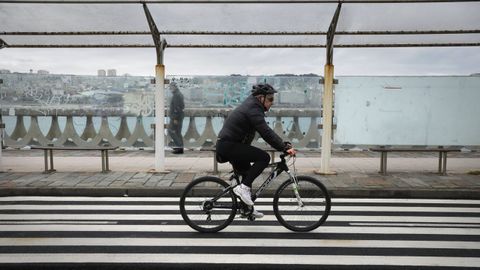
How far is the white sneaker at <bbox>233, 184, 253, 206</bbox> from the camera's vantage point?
5156 mm

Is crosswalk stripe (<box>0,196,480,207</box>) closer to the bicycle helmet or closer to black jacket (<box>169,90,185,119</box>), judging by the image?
the bicycle helmet

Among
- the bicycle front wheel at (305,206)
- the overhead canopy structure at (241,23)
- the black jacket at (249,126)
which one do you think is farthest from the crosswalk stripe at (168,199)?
the overhead canopy structure at (241,23)

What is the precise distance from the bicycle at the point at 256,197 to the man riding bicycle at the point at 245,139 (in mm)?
162

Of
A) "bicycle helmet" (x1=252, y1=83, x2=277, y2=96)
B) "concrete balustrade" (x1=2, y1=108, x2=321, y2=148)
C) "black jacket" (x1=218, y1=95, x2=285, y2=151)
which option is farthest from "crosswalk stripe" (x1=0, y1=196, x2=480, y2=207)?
"concrete balustrade" (x1=2, y1=108, x2=321, y2=148)

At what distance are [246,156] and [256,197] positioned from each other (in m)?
0.56

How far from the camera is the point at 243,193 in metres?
5.15

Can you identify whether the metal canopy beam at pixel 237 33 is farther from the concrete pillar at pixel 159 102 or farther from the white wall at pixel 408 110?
the white wall at pixel 408 110

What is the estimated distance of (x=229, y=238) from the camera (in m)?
5.08

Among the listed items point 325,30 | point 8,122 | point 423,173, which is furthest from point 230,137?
point 8,122

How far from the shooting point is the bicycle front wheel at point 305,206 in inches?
210

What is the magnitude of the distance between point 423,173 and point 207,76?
19.5 feet

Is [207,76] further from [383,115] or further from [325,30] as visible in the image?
[383,115]

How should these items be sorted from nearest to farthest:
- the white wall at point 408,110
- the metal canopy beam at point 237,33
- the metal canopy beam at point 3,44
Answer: the metal canopy beam at point 237,33
the metal canopy beam at point 3,44
the white wall at point 408,110

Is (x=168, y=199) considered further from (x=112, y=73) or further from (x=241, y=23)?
(x=112, y=73)
